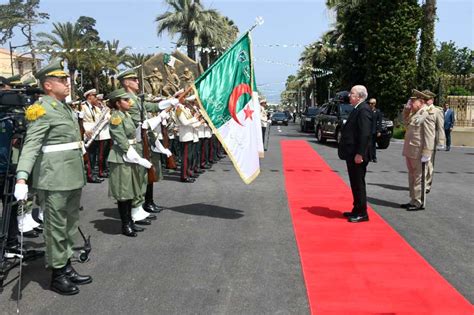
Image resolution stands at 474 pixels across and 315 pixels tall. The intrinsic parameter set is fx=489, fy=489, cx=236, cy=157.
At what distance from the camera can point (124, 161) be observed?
19.6ft

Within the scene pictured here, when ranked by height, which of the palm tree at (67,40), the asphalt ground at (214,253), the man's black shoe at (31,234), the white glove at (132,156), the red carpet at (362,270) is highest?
the palm tree at (67,40)

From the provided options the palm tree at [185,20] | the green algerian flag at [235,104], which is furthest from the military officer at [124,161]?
the palm tree at [185,20]

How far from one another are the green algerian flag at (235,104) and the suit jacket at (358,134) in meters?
1.23

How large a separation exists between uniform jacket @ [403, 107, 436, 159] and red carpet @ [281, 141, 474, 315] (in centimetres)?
124

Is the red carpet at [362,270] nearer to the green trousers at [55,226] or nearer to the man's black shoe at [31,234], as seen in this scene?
the green trousers at [55,226]

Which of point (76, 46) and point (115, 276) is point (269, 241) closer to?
point (115, 276)

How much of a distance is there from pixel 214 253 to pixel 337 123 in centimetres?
1496

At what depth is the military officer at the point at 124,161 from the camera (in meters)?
5.82

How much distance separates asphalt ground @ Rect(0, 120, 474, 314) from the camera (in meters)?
4.04

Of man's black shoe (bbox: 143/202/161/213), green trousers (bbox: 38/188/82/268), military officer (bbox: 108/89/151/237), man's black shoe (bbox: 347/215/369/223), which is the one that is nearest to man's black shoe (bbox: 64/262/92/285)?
green trousers (bbox: 38/188/82/268)

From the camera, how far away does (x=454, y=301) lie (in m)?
4.05

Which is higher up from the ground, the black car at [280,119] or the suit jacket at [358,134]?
the suit jacket at [358,134]

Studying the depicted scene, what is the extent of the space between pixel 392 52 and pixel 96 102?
61.9 feet

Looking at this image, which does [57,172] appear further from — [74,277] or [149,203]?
[149,203]
